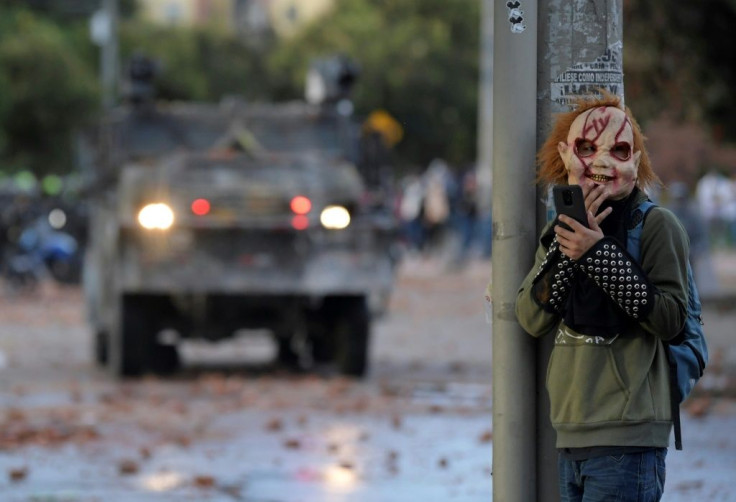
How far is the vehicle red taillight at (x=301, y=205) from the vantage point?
1347 centimetres

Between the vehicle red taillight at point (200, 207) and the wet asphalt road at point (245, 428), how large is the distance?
1340mm

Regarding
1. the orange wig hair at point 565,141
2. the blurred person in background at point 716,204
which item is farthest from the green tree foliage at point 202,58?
the orange wig hair at point 565,141

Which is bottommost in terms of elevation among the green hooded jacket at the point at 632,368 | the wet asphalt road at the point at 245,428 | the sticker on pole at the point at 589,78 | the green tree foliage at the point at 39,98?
the wet asphalt road at the point at 245,428

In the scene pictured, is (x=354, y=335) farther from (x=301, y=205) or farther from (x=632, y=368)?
(x=632, y=368)

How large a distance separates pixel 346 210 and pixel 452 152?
186 ft

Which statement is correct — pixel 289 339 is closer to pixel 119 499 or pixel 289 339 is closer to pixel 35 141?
pixel 119 499

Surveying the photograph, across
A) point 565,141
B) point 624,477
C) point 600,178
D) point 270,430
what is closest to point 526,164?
point 565,141

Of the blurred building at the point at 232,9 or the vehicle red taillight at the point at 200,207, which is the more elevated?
the blurred building at the point at 232,9

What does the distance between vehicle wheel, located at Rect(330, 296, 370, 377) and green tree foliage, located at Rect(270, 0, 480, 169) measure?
51773 mm

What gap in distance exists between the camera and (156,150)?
15.1m

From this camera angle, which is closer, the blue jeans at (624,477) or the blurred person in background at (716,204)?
the blue jeans at (624,477)

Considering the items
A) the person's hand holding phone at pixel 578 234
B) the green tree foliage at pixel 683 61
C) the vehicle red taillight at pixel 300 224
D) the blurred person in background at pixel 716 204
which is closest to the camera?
the person's hand holding phone at pixel 578 234

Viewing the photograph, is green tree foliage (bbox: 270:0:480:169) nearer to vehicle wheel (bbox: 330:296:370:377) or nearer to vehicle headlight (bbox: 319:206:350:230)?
vehicle wheel (bbox: 330:296:370:377)

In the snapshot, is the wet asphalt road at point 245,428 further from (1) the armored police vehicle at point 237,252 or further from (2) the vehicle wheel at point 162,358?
(1) the armored police vehicle at point 237,252
